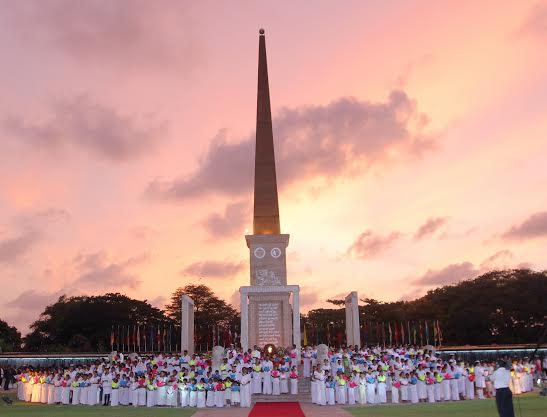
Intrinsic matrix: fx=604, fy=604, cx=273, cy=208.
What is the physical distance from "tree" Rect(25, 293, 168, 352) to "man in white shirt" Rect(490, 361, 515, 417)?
6143 centimetres

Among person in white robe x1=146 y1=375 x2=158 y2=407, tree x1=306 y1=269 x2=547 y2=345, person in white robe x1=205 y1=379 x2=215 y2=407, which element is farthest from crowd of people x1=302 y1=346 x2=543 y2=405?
tree x1=306 y1=269 x2=547 y2=345

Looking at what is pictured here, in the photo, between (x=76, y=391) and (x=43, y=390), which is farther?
(x=43, y=390)

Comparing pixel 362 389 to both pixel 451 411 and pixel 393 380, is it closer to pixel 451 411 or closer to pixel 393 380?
pixel 393 380

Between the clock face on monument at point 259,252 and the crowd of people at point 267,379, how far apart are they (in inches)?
269

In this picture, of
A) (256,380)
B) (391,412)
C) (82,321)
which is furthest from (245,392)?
(82,321)

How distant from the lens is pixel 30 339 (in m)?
68.9

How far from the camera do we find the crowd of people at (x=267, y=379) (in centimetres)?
2339

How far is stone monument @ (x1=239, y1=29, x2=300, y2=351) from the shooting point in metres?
32.1

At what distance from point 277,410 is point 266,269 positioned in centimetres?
1395

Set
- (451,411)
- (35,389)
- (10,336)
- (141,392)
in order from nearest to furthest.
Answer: (451,411)
(141,392)
(35,389)
(10,336)

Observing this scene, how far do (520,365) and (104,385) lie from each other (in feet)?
61.1

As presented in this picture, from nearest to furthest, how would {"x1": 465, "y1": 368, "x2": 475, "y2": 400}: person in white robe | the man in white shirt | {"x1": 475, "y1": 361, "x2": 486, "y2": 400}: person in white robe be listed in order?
the man in white shirt → {"x1": 465, "y1": 368, "x2": 475, "y2": 400}: person in white robe → {"x1": 475, "y1": 361, "x2": 486, "y2": 400}: person in white robe

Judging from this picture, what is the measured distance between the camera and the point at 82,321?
→ 229 feet

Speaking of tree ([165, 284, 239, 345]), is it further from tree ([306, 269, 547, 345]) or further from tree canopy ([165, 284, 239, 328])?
tree ([306, 269, 547, 345])
